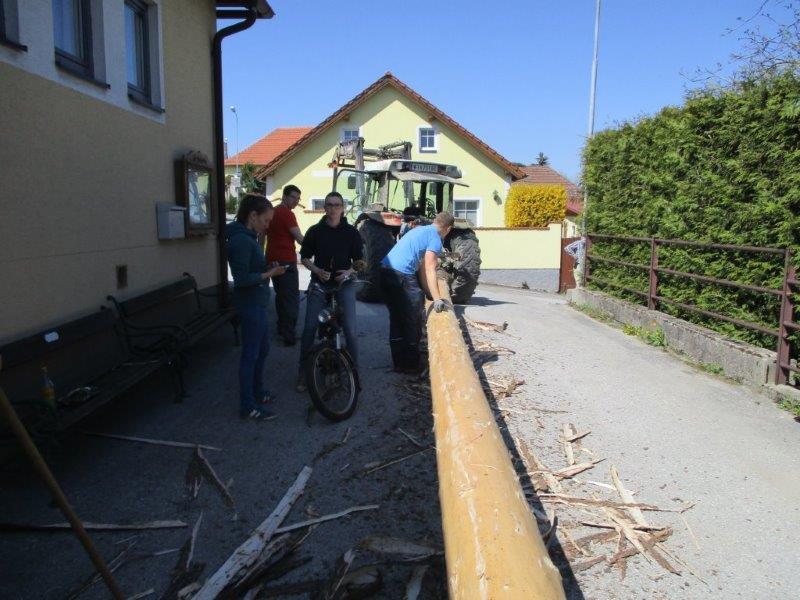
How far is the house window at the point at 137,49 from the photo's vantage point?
21.5ft

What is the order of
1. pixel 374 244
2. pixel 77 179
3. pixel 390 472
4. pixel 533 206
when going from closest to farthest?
pixel 390 472 → pixel 77 179 → pixel 374 244 → pixel 533 206

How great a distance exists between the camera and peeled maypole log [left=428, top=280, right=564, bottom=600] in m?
2.19

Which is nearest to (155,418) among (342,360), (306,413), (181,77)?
(306,413)

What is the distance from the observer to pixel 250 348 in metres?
5.32

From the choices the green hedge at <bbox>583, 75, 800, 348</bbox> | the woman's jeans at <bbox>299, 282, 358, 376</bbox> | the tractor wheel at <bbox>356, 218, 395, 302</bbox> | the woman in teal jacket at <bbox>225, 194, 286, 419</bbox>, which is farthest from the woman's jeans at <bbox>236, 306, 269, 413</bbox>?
the green hedge at <bbox>583, 75, 800, 348</bbox>

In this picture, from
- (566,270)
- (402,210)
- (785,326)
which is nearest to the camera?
(785,326)

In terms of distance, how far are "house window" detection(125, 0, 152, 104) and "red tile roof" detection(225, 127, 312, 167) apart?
104 feet

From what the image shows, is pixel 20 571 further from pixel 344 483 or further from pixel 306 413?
pixel 306 413

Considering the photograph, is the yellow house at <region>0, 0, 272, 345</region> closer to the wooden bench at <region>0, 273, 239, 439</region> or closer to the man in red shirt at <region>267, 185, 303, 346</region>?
the wooden bench at <region>0, 273, 239, 439</region>

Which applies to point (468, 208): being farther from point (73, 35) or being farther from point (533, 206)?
point (73, 35)

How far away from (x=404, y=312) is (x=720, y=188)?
4366mm

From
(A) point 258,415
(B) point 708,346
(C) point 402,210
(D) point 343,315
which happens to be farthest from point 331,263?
(C) point 402,210

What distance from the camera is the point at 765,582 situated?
3344mm

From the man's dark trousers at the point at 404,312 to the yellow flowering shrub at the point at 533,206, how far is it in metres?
23.0
